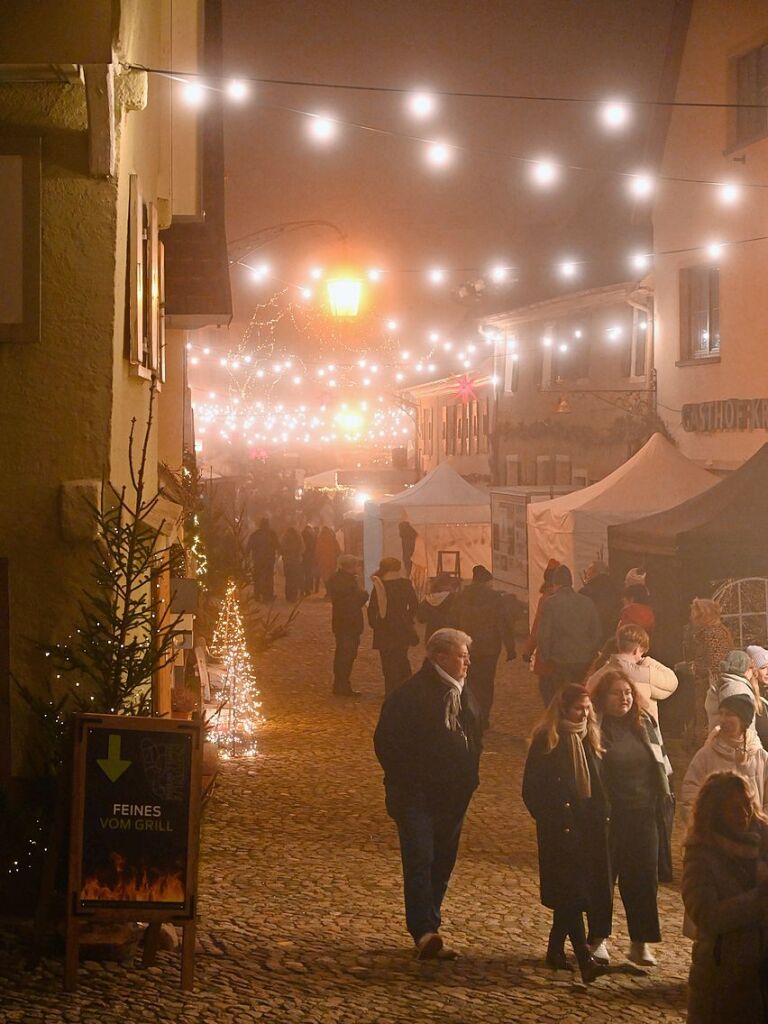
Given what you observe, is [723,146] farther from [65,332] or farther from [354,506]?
[354,506]

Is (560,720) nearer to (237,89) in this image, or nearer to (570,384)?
(237,89)

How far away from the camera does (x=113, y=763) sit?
6754mm

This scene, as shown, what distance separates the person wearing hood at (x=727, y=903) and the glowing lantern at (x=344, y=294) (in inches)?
427

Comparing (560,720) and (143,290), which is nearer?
(560,720)

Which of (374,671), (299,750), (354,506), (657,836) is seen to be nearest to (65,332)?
(657,836)

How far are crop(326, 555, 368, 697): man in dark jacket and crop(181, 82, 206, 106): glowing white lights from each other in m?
7.28

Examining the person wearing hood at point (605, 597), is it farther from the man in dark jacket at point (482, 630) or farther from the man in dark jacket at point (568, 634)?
the man in dark jacket at point (568, 634)

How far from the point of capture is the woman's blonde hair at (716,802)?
5449 millimetres

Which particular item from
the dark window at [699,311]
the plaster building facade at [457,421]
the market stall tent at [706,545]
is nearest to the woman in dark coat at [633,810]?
the market stall tent at [706,545]

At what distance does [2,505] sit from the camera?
7.65 metres

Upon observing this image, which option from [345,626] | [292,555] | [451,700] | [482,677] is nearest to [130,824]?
[451,700]

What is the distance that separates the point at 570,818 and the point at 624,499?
11925mm

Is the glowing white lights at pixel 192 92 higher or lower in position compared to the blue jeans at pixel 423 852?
higher

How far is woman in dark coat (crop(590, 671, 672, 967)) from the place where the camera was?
7.19 metres
